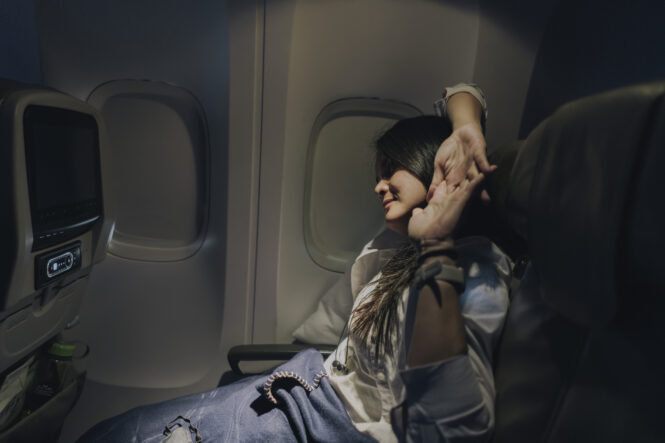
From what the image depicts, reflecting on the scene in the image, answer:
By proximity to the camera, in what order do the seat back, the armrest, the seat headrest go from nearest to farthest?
the seat headrest < the seat back < the armrest

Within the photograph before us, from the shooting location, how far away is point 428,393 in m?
0.83

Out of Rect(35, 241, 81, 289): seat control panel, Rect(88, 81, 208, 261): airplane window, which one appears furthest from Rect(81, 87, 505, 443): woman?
Rect(88, 81, 208, 261): airplane window

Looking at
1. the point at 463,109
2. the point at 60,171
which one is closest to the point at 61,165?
the point at 60,171

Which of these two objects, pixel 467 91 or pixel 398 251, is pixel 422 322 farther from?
pixel 467 91

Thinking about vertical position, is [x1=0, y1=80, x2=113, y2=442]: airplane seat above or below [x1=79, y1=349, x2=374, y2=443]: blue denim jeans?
above

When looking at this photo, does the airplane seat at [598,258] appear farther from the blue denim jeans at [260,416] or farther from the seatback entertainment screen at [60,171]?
the seatback entertainment screen at [60,171]

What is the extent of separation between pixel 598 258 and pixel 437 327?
0.39 m

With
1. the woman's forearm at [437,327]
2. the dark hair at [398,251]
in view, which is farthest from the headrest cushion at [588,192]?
the dark hair at [398,251]

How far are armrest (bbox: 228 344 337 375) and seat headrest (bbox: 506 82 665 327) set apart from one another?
1.06 metres

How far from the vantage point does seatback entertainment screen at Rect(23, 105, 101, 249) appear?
101 cm

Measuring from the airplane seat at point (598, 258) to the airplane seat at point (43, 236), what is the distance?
1.20 meters

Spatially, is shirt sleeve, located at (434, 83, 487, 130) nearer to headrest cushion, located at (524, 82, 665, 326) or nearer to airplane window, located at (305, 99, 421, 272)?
airplane window, located at (305, 99, 421, 272)

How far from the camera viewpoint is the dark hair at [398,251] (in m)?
1.05

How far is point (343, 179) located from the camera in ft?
5.52
